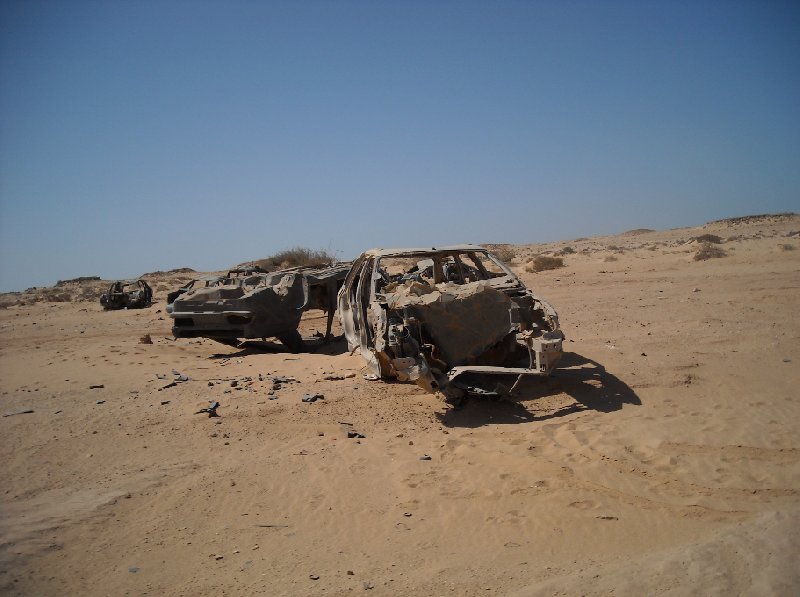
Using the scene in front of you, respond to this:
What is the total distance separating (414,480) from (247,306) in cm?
579

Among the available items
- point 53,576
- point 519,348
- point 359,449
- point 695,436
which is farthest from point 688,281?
point 53,576

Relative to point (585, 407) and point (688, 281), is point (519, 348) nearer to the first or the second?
point (585, 407)

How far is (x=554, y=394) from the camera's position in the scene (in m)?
7.02

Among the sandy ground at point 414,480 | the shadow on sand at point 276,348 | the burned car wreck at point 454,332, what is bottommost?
the sandy ground at point 414,480

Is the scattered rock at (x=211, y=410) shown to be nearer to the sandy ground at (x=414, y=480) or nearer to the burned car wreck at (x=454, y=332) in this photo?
the sandy ground at (x=414, y=480)

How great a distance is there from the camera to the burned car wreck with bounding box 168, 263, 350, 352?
32.9 ft

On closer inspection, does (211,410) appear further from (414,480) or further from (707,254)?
(707,254)

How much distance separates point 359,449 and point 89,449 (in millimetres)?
2588

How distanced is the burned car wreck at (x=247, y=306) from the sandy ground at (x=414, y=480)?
102 centimetres

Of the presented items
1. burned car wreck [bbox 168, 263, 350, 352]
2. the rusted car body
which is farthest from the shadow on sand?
the rusted car body

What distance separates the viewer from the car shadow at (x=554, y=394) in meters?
6.38

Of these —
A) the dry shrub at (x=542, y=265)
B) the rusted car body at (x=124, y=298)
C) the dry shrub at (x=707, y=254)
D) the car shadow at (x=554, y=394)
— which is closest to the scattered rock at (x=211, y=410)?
the car shadow at (x=554, y=394)

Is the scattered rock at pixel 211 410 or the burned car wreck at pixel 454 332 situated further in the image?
the scattered rock at pixel 211 410

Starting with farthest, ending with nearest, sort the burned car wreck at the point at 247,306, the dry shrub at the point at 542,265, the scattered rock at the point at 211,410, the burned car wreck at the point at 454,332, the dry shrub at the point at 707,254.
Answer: the dry shrub at the point at 542,265 < the dry shrub at the point at 707,254 < the burned car wreck at the point at 247,306 < the scattered rock at the point at 211,410 < the burned car wreck at the point at 454,332
